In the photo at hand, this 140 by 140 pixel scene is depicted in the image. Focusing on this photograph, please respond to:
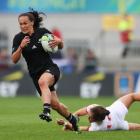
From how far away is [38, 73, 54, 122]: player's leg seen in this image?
12727 mm

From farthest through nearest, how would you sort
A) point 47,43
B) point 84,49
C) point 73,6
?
point 73,6
point 84,49
point 47,43

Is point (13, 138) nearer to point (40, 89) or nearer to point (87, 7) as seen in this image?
point (40, 89)

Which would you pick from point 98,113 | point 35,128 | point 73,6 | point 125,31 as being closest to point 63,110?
point 98,113

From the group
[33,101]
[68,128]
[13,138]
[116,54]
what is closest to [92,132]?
[68,128]

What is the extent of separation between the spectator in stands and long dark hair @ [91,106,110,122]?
20018mm

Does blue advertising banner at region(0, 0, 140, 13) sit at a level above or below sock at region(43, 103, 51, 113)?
below

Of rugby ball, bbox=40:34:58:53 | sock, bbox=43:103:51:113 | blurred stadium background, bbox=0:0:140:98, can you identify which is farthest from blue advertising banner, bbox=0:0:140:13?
sock, bbox=43:103:51:113

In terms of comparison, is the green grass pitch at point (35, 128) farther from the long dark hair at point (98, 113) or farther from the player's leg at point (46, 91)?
the player's leg at point (46, 91)

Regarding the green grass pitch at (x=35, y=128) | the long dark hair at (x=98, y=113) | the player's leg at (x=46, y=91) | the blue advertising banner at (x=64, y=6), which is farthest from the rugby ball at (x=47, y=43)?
the blue advertising banner at (x=64, y=6)

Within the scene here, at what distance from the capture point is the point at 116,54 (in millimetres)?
35062

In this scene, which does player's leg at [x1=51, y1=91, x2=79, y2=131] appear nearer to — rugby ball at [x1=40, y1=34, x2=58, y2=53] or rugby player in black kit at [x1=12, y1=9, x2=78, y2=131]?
rugby player in black kit at [x1=12, y1=9, x2=78, y2=131]

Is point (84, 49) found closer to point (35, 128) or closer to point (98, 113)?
point (35, 128)

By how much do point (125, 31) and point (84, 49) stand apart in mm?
2690

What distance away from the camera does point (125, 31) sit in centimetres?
3412
